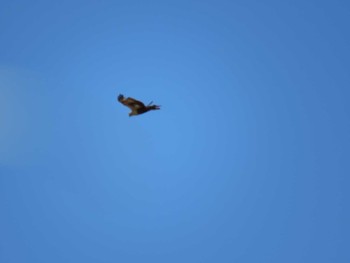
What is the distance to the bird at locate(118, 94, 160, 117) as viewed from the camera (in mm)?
35881

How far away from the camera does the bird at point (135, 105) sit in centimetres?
3588

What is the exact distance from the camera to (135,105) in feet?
119

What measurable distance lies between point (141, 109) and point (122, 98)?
72.6 inches

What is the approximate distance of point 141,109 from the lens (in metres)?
36.9

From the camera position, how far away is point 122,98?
36.0 meters
